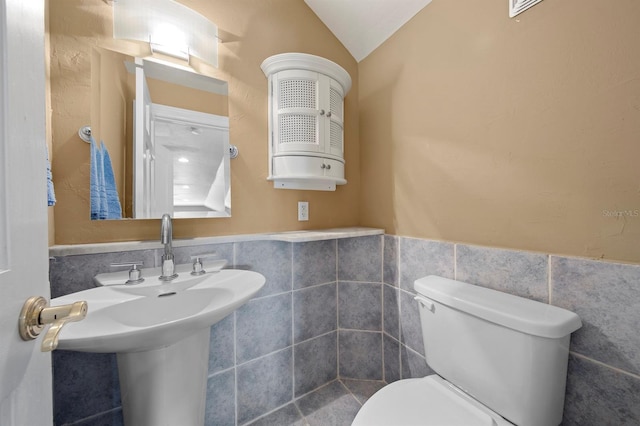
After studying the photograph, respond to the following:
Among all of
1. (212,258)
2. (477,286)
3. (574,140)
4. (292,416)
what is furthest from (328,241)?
(574,140)

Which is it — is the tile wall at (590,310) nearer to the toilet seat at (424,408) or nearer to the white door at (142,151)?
the toilet seat at (424,408)

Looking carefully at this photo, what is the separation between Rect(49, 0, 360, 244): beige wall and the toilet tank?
2.52ft

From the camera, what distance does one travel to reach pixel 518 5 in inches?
31.2

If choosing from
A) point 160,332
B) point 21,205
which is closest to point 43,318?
point 21,205

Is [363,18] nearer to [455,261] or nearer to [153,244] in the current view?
[455,261]

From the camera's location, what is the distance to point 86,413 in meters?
0.81

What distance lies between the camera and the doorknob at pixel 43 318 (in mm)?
325

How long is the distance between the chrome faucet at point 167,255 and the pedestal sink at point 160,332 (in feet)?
0.10

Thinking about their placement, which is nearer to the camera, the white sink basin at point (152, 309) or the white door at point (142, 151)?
the white sink basin at point (152, 309)

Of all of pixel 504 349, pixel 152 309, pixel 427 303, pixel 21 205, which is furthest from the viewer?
pixel 427 303

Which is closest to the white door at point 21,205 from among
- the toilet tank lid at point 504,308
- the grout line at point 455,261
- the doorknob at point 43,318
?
the doorknob at point 43,318

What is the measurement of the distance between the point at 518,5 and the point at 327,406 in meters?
1.85

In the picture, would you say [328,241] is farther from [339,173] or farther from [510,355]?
[510,355]

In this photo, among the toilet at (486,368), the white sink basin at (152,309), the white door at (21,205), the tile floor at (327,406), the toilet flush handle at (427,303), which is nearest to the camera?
the white door at (21,205)
